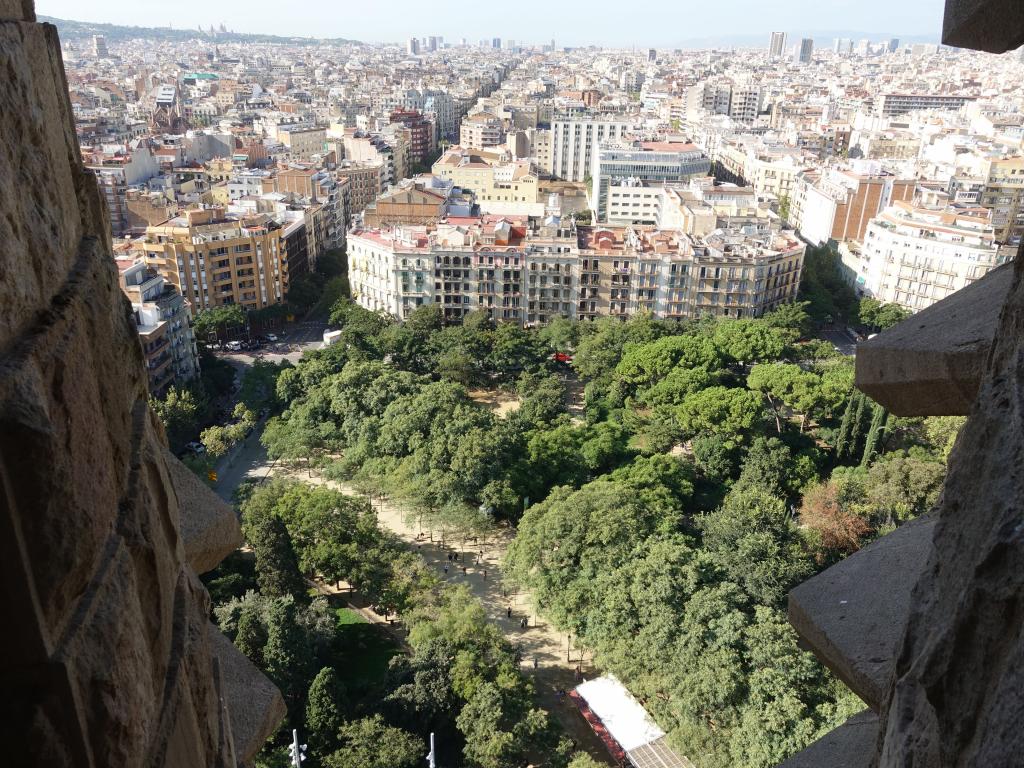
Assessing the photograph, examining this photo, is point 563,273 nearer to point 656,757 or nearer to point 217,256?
point 217,256

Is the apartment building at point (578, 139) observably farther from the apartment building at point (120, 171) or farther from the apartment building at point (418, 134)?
the apartment building at point (120, 171)

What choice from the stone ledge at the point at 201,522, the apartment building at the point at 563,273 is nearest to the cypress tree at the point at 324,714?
the stone ledge at the point at 201,522

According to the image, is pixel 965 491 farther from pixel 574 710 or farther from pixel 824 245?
pixel 824 245

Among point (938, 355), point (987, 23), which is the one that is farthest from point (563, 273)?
point (987, 23)

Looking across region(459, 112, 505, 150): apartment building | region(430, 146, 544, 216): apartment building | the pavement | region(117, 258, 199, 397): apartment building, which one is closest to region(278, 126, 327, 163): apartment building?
region(459, 112, 505, 150): apartment building

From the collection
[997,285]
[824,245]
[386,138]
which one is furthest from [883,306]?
[386,138]

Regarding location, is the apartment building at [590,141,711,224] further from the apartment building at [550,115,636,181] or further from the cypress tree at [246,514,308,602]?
the cypress tree at [246,514,308,602]

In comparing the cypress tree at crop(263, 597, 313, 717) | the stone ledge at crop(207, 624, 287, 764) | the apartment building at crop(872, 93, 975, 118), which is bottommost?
the cypress tree at crop(263, 597, 313, 717)
